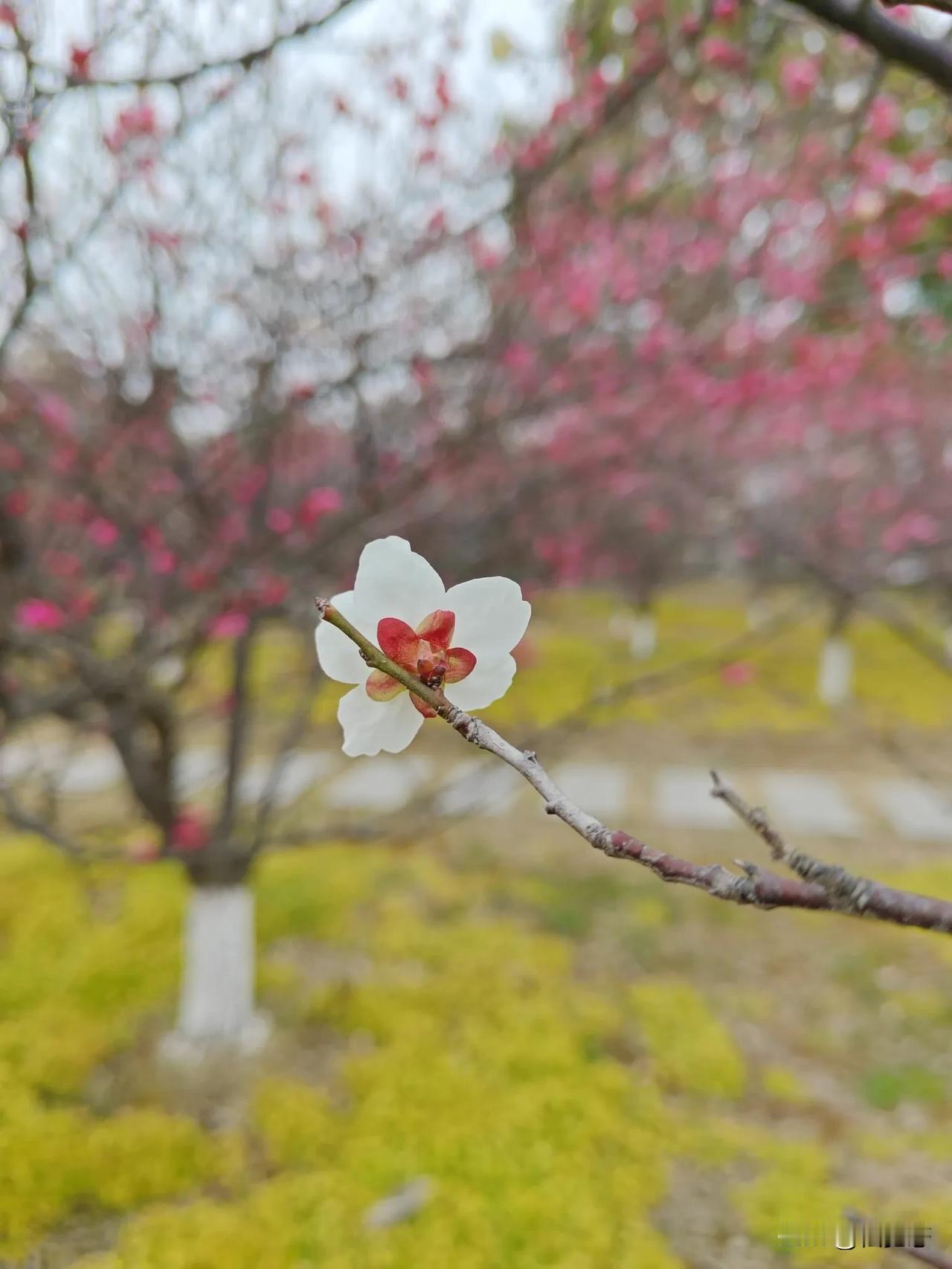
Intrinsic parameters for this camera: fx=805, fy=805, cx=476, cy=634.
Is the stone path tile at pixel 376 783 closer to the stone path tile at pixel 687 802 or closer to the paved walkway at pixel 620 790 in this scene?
the paved walkway at pixel 620 790

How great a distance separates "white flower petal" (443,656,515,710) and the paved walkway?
5.05 meters

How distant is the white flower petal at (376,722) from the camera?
0.52 meters

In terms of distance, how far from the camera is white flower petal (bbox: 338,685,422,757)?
1.72ft

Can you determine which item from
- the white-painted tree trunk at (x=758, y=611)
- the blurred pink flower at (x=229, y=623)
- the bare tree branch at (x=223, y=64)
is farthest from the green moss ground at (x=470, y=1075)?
the white-painted tree trunk at (x=758, y=611)

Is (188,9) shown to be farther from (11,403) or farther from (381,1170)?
(381,1170)

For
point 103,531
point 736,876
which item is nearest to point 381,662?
point 736,876

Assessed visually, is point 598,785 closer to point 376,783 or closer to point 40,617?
point 376,783

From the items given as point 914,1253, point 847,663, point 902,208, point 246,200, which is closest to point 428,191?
point 246,200

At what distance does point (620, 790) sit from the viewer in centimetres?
712

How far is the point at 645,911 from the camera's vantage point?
4754 mm

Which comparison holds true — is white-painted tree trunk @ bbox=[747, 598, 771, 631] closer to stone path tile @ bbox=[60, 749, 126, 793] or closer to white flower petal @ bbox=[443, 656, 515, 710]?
stone path tile @ bbox=[60, 749, 126, 793]

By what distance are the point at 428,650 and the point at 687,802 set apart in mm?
6728

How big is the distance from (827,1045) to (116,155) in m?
→ 4.20

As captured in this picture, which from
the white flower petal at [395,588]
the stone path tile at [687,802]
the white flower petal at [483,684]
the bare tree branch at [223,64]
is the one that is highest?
the stone path tile at [687,802]
